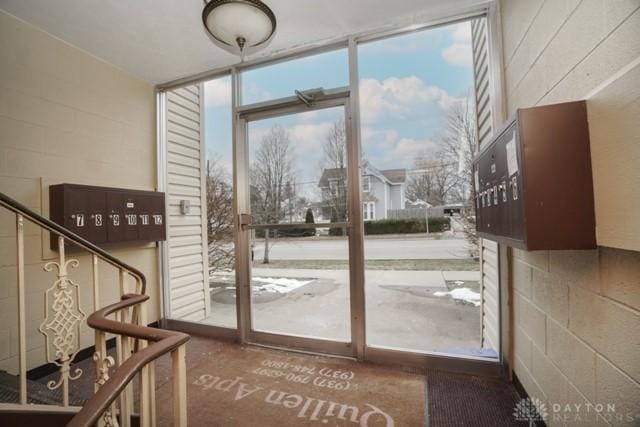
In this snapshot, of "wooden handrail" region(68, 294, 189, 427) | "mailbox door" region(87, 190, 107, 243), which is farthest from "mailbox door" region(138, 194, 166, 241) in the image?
"wooden handrail" region(68, 294, 189, 427)

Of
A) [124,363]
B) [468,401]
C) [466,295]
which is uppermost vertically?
[124,363]

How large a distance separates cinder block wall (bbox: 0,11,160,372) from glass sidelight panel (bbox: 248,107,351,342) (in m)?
1.35

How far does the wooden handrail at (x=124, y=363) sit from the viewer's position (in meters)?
0.68

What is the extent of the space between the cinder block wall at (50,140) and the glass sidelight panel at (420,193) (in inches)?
96.5

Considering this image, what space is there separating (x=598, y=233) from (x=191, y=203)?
11.9 feet

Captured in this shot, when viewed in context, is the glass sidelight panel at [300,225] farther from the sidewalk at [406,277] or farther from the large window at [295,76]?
the large window at [295,76]

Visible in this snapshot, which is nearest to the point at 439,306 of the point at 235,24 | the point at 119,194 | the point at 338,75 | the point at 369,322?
the point at 369,322

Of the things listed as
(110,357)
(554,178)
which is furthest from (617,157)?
(110,357)

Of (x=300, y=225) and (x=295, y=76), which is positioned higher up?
(x=295, y=76)

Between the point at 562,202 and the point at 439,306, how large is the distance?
1.69m

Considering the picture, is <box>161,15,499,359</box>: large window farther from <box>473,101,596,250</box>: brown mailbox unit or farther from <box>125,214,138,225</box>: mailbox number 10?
<box>473,101,596,250</box>: brown mailbox unit

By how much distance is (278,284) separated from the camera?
289 cm

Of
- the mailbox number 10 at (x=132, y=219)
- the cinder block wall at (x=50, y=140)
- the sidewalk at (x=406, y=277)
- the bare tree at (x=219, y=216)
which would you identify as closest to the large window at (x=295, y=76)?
the bare tree at (x=219, y=216)

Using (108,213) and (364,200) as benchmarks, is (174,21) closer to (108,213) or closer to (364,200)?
(108,213)
